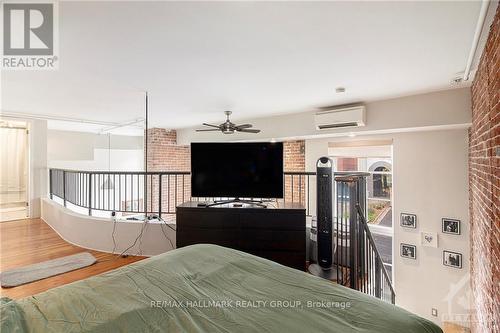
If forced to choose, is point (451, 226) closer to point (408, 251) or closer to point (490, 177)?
point (408, 251)

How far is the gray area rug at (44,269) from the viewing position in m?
2.74

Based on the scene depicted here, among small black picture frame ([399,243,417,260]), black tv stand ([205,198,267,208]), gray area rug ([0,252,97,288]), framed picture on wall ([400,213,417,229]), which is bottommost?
small black picture frame ([399,243,417,260])

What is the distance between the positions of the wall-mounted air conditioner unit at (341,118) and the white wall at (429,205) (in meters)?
0.96

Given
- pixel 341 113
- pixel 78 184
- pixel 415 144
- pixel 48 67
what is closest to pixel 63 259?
pixel 78 184

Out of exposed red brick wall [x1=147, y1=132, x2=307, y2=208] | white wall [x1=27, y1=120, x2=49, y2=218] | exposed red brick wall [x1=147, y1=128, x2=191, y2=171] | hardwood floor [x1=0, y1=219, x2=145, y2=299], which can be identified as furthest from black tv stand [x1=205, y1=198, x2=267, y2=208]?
white wall [x1=27, y1=120, x2=49, y2=218]

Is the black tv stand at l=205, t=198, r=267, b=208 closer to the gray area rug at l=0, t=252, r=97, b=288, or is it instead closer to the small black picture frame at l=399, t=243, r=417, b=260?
the gray area rug at l=0, t=252, r=97, b=288

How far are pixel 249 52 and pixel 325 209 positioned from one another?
1788mm

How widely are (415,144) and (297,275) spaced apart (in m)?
4.01

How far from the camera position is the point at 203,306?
3.53 ft

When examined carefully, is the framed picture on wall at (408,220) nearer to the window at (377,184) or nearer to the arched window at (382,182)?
the window at (377,184)

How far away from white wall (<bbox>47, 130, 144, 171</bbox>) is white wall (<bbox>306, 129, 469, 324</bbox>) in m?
6.95

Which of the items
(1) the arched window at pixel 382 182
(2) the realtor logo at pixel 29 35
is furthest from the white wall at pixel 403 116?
(2) the realtor logo at pixel 29 35

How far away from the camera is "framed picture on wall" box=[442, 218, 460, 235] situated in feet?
12.6

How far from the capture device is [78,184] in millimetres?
4633
